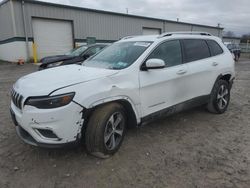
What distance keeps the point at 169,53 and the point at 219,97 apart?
1840 mm

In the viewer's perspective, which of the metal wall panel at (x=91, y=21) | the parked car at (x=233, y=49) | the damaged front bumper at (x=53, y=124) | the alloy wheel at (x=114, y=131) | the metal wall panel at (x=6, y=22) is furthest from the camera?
the parked car at (x=233, y=49)

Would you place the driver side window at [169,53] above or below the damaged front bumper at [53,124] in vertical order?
above

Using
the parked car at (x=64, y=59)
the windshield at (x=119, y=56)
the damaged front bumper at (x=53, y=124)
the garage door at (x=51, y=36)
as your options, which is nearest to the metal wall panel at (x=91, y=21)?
the garage door at (x=51, y=36)

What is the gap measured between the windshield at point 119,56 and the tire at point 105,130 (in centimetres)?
72

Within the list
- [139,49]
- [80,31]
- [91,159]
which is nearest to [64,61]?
[139,49]

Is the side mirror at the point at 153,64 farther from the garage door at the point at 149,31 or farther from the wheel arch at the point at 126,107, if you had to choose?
the garage door at the point at 149,31

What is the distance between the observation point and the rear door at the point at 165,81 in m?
3.60

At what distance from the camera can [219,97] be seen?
5176 millimetres

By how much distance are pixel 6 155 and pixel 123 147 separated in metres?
1.71

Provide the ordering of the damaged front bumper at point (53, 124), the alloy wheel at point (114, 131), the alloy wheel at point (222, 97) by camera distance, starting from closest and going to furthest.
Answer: the damaged front bumper at point (53, 124) → the alloy wheel at point (114, 131) → the alloy wheel at point (222, 97)

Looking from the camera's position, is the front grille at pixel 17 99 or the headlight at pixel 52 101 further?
the front grille at pixel 17 99

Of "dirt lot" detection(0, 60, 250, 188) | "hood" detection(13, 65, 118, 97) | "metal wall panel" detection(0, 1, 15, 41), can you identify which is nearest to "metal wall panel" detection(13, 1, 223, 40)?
"metal wall panel" detection(0, 1, 15, 41)

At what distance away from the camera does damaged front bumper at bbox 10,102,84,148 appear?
276 centimetres

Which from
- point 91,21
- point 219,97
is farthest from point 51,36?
point 219,97
